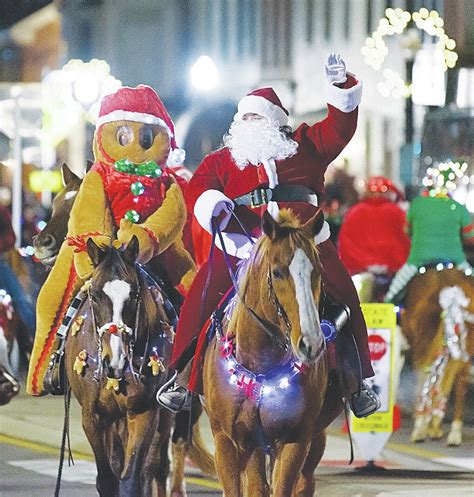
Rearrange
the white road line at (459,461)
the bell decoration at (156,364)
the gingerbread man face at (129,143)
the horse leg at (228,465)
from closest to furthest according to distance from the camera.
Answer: the horse leg at (228,465), the bell decoration at (156,364), the gingerbread man face at (129,143), the white road line at (459,461)

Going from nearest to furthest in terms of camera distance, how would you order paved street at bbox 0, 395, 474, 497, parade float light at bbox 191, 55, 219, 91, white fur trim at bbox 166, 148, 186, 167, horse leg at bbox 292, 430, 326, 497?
horse leg at bbox 292, 430, 326, 497 < white fur trim at bbox 166, 148, 186, 167 < paved street at bbox 0, 395, 474, 497 < parade float light at bbox 191, 55, 219, 91

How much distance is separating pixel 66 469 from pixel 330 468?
6.78 feet

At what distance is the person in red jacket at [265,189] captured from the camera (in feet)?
31.2

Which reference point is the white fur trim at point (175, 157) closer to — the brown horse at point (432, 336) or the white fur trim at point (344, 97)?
the white fur trim at point (344, 97)

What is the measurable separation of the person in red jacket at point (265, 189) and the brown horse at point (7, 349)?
404 centimetres

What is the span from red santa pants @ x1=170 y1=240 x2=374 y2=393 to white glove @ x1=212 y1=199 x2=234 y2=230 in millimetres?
220

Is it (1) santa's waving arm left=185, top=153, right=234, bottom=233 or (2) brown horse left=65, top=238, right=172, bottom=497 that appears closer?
(1) santa's waving arm left=185, top=153, right=234, bottom=233

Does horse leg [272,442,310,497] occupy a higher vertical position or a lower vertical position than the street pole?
higher

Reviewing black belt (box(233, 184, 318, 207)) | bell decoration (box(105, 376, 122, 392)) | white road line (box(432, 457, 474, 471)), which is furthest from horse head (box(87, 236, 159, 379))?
white road line (box(432, 457, 474, 471))

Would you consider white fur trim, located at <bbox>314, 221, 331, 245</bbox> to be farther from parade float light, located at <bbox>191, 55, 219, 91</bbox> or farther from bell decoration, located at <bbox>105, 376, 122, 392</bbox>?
parade float light, located at <bbox>191, 55, 219, 91</bbox>

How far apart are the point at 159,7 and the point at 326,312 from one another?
5420 cm

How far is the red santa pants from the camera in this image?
9656 millimetres

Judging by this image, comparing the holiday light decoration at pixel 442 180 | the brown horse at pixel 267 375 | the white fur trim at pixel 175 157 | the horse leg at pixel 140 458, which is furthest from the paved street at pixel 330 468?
the brown horse at pixel 267 375

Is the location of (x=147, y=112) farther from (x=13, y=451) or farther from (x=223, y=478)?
(x=13, y=451)
